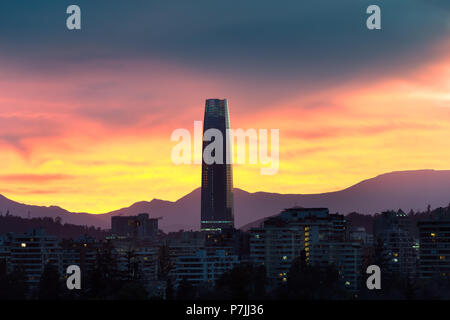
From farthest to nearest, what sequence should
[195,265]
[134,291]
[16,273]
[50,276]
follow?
[195,265]
[16,273]
[50,276]
[134,291]

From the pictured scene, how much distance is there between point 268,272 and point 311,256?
31.5 feet

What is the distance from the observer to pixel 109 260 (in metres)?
162

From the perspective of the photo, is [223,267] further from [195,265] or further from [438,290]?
[438,290]

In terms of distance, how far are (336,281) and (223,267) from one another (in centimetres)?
2563

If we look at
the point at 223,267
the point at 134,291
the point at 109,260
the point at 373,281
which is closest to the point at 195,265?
the point at 223,267

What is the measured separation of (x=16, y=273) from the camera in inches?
6235
